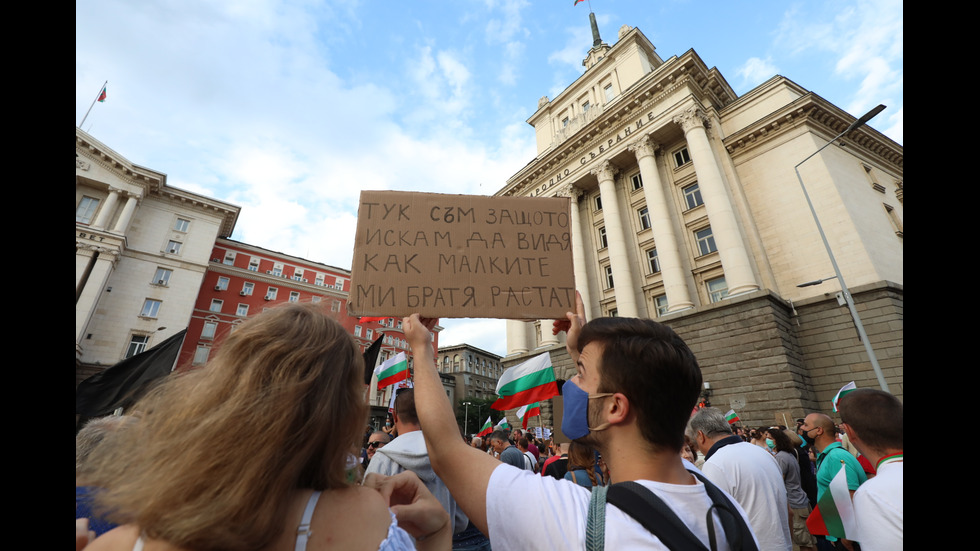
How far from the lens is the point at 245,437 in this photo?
964 mm

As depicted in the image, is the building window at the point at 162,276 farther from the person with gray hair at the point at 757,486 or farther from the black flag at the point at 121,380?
the person with gray hair at the point at 757,486

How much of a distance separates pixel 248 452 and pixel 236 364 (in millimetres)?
269

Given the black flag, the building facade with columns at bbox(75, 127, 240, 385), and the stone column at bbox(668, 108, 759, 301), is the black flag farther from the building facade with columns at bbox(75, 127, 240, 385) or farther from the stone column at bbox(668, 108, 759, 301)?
the building facade with columns at bbox(75, 127, 240, 385)

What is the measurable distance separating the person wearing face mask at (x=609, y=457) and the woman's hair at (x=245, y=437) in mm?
397

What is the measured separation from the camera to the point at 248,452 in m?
0.95

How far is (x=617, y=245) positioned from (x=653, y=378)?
21.7 metres

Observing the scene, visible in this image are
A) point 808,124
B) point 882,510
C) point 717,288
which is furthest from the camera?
point 808,124

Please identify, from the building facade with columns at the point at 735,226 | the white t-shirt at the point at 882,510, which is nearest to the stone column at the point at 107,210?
the building facade with columns at the point at 735,226

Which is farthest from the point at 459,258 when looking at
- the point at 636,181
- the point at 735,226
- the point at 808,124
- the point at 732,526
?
the point at 636,181

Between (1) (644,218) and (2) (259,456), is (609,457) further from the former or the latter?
Result: (1) (644,218)

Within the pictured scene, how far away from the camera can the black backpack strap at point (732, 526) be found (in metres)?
1.16

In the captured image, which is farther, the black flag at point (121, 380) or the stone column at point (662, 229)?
the stone column at point (662, 229)
